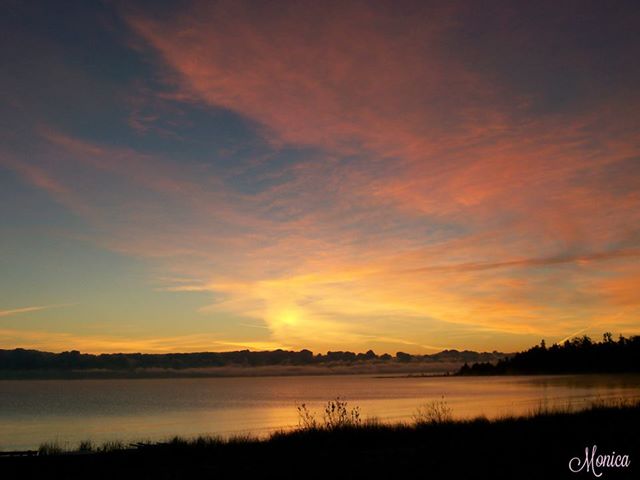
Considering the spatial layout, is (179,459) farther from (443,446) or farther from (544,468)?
(544,468)

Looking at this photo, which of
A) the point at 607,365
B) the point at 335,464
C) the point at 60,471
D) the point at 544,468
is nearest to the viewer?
the point at 544,468

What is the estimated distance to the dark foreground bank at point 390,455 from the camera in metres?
13.8

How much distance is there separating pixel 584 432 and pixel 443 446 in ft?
17.3

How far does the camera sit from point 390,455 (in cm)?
1653

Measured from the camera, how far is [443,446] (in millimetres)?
18000

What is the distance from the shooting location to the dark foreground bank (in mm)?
13805

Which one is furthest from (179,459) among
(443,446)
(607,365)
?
(607,365)

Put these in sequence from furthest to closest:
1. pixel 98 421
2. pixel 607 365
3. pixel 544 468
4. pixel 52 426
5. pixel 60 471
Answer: pixel 607 365 → pixel 98 421 → pixel 52 426 → pixel 60 471 → pixel 544 468
